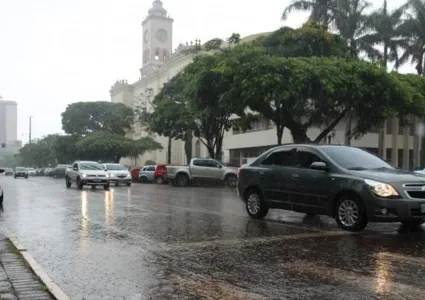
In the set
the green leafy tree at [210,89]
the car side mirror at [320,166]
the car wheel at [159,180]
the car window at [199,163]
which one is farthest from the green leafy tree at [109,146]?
the car side mirror at [320,166]

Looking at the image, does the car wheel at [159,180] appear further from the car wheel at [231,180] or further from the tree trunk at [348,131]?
the tree trunk at [348,131]

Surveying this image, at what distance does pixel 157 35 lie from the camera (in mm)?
84062

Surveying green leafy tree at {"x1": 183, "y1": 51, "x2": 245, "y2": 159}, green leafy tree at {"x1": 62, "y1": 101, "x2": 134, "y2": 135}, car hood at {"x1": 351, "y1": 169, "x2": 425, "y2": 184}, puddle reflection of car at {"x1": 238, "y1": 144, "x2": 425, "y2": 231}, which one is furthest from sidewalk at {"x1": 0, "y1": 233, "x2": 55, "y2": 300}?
green leafy tree at {"x1": 62, "y1": 101, "x2": 134, "y2": 135}

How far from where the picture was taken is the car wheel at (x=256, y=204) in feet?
40.9

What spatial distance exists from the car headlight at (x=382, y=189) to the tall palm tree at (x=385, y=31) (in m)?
27.4

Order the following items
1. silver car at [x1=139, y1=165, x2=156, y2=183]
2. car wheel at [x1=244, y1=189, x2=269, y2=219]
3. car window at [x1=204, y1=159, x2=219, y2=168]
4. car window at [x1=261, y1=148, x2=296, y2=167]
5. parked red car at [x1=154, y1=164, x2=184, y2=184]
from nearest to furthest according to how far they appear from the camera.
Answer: car window at [x1=261, y1=148, x2=296, y2=167], car wheel at [x1=244, y1=189, x2=269, y2=219], car window at [x1=204, y1=159, x2=219, y2=168], parked red car at [x1=154, y1=164, x2=184, y2=184], silver car at [x1=139, y1=165, x2=156, y2=183]

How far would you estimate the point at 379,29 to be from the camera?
36.4m

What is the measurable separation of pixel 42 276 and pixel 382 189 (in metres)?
6.18

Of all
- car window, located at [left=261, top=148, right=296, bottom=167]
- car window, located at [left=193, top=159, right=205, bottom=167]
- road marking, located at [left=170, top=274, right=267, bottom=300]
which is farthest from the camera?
car window, located at [left=193, top=159, right=205, bottom=167]

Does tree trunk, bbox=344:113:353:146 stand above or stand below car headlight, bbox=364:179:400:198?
above

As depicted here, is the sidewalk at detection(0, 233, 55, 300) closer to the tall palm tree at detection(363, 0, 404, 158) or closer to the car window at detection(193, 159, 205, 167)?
the car window at detection(193, 159, 205, 167)

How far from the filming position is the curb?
5695mm

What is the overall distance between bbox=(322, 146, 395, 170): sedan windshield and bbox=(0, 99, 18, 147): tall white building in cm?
13596

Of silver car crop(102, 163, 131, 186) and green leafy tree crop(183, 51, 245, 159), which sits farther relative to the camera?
silver car crop(102, 163, 131, 186)
